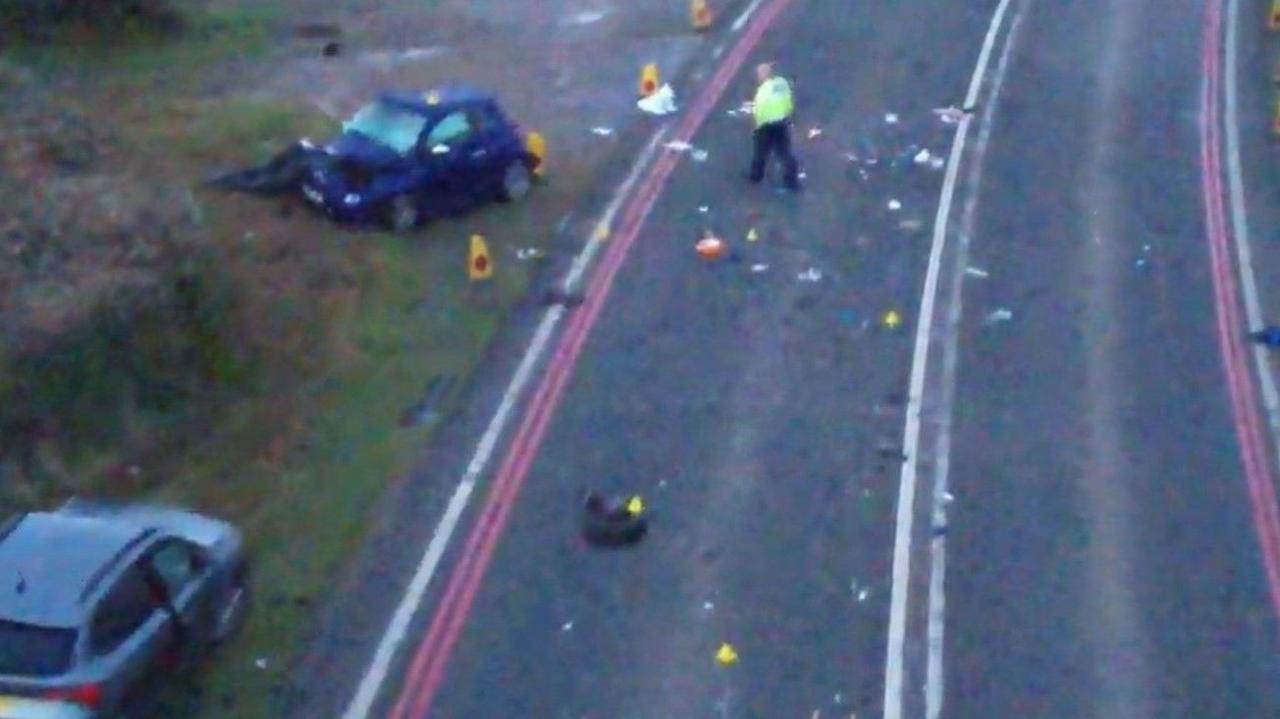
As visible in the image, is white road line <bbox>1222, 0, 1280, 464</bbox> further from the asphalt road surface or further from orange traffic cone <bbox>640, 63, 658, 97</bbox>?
orange traffic cone <bbox>640, 63, 658, 97</bbox>

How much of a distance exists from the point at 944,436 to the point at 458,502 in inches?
193

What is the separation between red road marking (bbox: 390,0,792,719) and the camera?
15234mm

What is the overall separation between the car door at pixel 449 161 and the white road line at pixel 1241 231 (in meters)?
9.47

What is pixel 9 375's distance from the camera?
1731 centimetres

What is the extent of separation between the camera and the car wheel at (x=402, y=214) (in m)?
23.3

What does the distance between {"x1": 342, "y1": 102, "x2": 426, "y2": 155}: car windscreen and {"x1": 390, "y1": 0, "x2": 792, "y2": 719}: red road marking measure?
111 inches

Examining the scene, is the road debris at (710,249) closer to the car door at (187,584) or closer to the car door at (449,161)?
the car door at (449,161)

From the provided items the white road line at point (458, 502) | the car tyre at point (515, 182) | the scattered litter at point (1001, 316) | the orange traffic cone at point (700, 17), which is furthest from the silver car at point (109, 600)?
the orange traffic cone at point (700, 17)

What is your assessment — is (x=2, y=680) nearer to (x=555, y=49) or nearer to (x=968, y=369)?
(x=968, y=369)

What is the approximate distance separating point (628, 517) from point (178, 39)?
17.9 metres

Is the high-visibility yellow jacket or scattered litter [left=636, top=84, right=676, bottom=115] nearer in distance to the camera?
the high-visibility yellow jacket

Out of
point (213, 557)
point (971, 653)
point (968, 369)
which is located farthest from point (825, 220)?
point (213, 557)

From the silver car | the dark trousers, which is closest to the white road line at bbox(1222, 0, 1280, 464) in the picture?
the dark trousers

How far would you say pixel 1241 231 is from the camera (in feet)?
80.3
